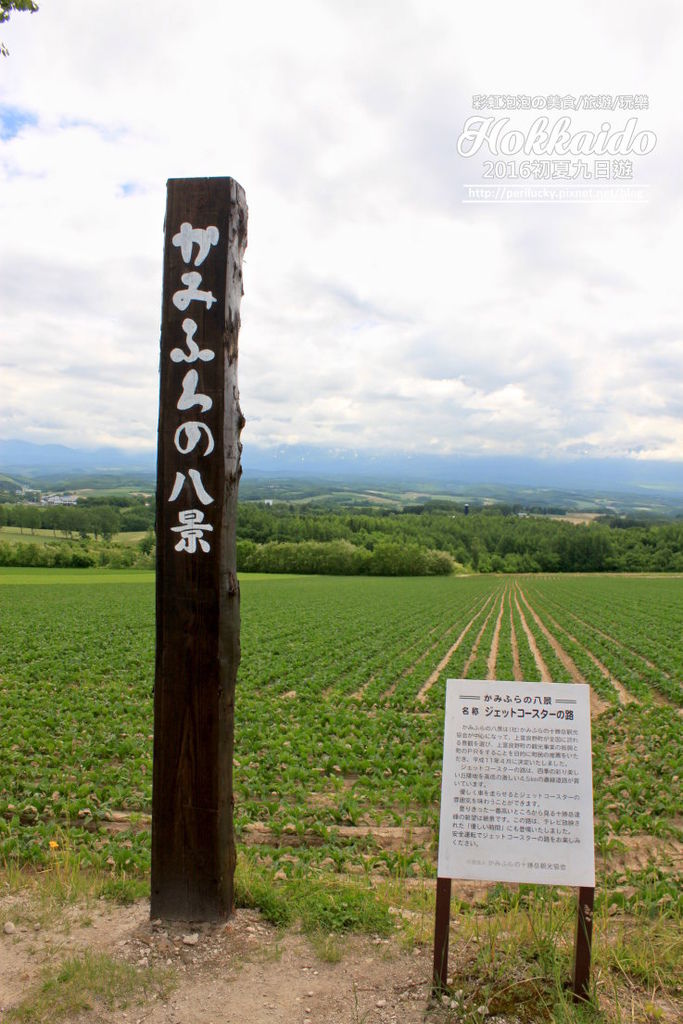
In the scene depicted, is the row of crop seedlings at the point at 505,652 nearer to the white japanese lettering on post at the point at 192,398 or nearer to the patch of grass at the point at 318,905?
the patch of grass at the point at 318,905

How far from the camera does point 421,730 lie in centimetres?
1011

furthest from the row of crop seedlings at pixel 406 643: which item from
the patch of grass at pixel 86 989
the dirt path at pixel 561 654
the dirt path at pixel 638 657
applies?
the patch of grass at pixel 86 989

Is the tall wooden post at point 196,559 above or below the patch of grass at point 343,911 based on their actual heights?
above

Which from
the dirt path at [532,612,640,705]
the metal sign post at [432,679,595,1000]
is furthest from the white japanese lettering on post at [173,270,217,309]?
the dirt path at [532,612,640,705]

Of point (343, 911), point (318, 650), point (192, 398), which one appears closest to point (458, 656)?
point (318, 650)

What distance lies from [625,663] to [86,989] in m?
16.8

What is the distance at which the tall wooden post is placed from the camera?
3621 millimetres

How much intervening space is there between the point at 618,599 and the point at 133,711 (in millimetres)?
33899

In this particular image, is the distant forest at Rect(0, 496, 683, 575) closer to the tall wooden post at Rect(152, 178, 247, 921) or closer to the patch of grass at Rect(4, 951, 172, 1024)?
the tall wooden post at Rect(152, 178, 247, 921)

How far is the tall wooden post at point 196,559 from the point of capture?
3.62 m

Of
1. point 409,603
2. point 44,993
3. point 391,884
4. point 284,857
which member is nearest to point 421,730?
point 284,857

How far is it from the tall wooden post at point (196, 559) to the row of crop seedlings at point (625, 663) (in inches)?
465

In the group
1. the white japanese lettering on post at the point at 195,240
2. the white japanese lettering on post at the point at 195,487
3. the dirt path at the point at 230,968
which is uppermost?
the white japanese lettering on post at the point at 195,240

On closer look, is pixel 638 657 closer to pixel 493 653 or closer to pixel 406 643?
pixel 493 653
